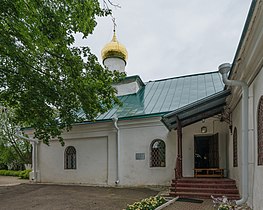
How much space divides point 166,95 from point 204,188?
5.59 metres

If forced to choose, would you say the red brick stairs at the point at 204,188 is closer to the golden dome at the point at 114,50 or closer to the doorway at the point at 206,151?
the doorway at the point at 206,151

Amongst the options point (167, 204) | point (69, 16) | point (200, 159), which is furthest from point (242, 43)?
point (200, 159)

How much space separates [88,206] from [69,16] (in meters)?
5.01

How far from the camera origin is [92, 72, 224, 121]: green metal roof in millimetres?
11152

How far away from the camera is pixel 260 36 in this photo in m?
3.81

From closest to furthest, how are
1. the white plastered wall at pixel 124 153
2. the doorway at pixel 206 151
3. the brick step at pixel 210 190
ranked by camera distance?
1. the brick step at pixel 210 190
2. the doorway at pixel 206 151
3. the white plastered wall at pixel 124 153

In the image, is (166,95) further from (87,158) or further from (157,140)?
(87,158)

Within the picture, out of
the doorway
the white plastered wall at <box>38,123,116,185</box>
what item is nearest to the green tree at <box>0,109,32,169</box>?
the white plastered wall at <box>38,123,116,185</box>

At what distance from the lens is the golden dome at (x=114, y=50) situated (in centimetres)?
1531

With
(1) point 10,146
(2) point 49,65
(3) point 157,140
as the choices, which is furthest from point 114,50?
(1) point 10,146

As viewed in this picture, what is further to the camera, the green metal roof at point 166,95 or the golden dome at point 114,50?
the golden dome at point 114,50

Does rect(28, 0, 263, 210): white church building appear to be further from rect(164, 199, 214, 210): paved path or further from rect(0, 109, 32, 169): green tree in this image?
rect(0, 109, 32, 169): green tree

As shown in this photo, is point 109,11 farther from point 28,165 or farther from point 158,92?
point 28,165

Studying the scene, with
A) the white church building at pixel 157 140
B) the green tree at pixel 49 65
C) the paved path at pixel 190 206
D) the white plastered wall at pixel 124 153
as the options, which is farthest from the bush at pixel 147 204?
the white plastered wall at pixel 124 153
